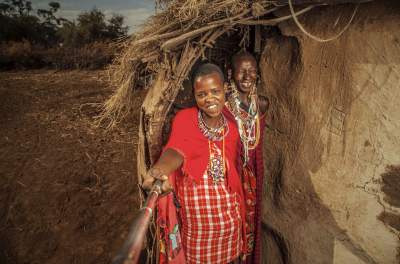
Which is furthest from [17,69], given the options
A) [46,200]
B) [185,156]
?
[185,156]

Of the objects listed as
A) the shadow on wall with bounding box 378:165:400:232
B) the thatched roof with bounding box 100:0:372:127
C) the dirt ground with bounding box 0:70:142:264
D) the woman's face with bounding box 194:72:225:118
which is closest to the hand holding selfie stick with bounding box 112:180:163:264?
the woman's face with bounding box 194:72:225:118

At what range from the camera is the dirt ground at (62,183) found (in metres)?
3.50

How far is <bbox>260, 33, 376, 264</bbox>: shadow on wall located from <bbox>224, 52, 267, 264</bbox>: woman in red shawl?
199 mm

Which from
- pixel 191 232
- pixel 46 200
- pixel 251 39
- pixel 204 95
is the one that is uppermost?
pixel 251 39

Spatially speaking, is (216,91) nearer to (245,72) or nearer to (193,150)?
(193,150)

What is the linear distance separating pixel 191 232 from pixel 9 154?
501 centimetres

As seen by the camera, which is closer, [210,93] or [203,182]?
[210,93]

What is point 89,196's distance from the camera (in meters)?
4.44

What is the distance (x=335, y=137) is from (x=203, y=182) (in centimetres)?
101

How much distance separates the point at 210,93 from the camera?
1.90 m

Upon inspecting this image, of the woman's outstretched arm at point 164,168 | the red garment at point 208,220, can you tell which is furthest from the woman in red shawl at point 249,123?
the woman's outstretched arm at point 164,168

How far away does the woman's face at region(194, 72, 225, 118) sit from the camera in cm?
189

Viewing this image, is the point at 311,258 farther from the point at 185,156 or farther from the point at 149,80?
the point at 149,80

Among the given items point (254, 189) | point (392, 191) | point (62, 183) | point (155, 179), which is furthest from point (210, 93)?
point (62, 183)
